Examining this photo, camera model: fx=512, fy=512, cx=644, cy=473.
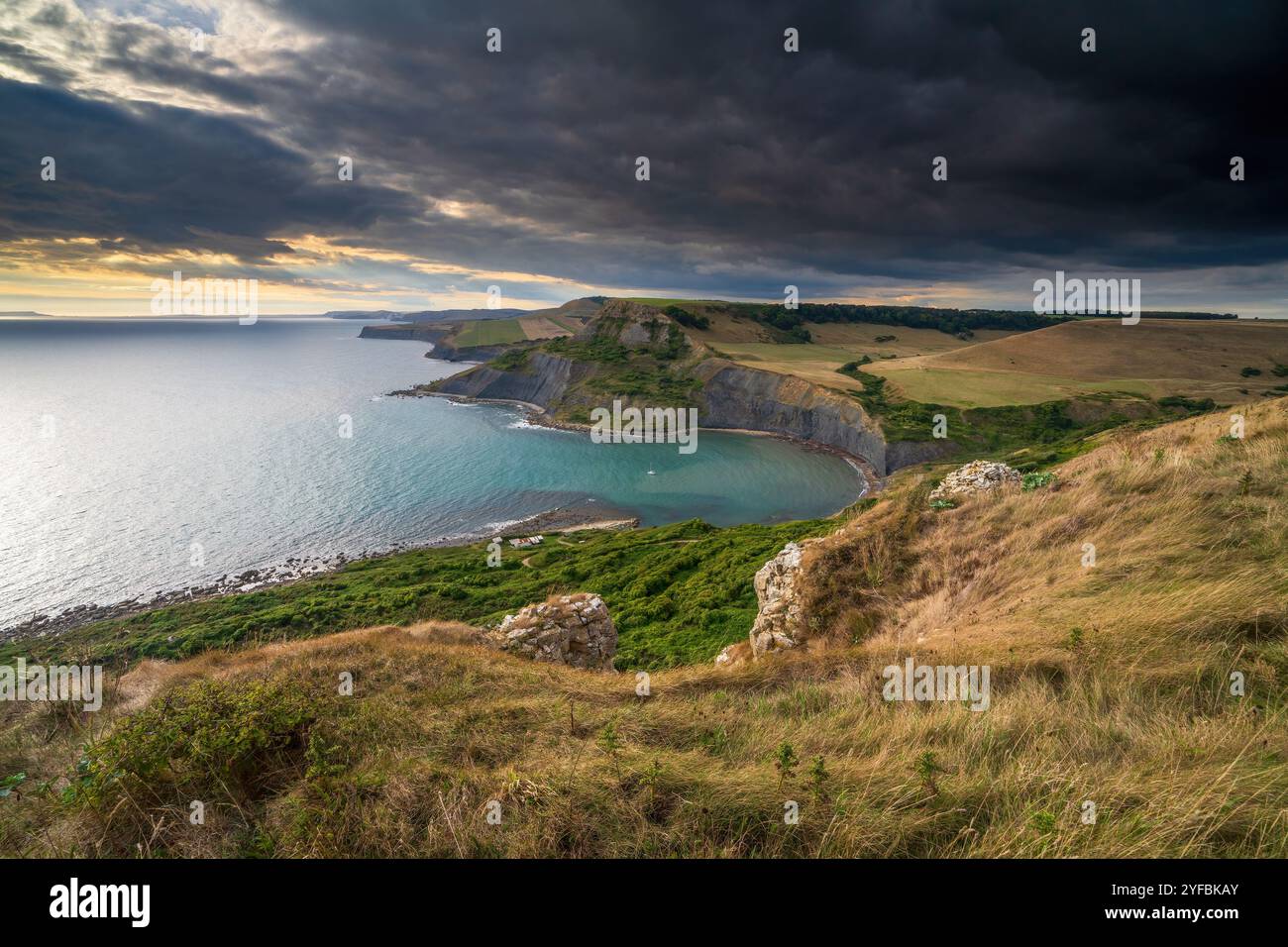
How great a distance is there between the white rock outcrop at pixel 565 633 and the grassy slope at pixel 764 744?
4.37 m

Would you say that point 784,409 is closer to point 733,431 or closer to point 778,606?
point 733,431

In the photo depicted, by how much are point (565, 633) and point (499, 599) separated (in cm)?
2092

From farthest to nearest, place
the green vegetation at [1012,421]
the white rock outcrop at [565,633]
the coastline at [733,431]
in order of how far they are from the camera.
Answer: the coastline at [733,431] → the green vegetation at [1012,421] → the white rock outcrop at [565,633]

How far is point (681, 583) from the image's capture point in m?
30.3

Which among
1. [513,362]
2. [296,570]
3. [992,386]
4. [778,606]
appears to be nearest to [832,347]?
[992,386]

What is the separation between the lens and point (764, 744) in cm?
556

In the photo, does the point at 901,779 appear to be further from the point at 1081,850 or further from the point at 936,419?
the point at 936,419

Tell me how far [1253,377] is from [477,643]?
13521 centimetres

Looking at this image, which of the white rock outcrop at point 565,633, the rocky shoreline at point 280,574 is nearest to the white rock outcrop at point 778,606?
the white rock outcrop at point 565,633

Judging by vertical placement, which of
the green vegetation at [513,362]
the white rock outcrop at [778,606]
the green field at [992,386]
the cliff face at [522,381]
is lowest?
the white rock outcrop at [778,606]

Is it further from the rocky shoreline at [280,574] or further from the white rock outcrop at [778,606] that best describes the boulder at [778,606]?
the rocky shoreline at [280,574]

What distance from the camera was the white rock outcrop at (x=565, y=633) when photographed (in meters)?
13.9
